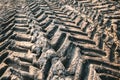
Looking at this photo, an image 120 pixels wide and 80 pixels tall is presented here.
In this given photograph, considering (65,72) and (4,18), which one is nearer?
(65,72)

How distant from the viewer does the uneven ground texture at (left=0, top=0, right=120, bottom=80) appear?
3.23 m

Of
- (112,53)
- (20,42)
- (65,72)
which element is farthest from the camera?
(20,42)

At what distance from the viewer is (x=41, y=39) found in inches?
152

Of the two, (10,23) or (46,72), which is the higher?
(10,23)

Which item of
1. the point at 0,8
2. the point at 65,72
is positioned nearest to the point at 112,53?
the point at 65,72

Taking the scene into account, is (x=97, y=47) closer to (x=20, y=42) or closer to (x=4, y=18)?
(x=20, y=42)

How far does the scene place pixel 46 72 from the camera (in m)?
3.16

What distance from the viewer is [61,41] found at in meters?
3.88

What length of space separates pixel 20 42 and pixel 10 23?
37.0 inches

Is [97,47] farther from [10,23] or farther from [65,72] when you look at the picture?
[10,23]

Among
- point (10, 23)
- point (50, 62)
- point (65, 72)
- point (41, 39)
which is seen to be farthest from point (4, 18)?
point (65, 72)

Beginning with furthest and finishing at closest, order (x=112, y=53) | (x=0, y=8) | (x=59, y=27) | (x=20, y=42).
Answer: (x=0, y=8)
(x=59, y=27)
(x=20, y=42)
(x=112, y=53)

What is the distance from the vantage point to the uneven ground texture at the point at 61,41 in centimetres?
323

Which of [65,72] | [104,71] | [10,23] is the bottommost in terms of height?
[104,71]
